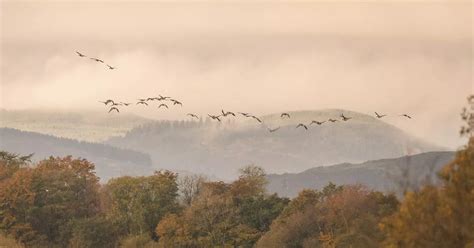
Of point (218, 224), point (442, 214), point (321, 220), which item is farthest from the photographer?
point (218, 224)

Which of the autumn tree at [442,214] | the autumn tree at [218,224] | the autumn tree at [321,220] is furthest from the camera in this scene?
the autumn tree at [218,224]

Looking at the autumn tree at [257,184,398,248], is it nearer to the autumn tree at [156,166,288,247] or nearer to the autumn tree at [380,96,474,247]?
the autumn tree at [156,166,288,247]

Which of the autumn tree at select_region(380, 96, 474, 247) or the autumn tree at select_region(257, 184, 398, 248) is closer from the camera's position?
the autumn tree at select_region(380, 96, 474, 247)

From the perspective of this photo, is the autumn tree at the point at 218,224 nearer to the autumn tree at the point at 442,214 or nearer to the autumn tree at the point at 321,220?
the autumn tree at the point at 321,220

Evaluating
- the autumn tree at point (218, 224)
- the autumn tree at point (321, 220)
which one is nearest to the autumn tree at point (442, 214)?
the autumn tree at point (321, 220)

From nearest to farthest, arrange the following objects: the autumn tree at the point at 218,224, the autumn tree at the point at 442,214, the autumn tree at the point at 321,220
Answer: the autumn tree at the point at 442,214 → the autumn tree at the point at 321,220 → the autumn tree at the point at 218,224


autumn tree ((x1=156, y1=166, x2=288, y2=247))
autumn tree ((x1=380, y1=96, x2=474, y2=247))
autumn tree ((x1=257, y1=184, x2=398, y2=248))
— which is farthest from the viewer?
autumn tree ((x1=156, y1=166, x2=288, y2=247))

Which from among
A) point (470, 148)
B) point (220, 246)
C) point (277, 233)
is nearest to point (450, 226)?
→ point (470, 148)

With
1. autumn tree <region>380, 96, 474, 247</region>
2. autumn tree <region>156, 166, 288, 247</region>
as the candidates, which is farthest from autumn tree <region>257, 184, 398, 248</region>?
autumn tree <region>380, 96, 474, 247</region>

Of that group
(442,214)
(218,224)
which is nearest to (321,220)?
(218,224)

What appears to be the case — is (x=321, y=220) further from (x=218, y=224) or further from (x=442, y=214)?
(x=442, y=214)

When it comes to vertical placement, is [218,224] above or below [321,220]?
below

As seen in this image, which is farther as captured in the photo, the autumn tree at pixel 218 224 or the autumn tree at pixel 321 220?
the autumn tree at pixel 218 224

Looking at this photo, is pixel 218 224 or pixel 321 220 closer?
pixel 321 220
